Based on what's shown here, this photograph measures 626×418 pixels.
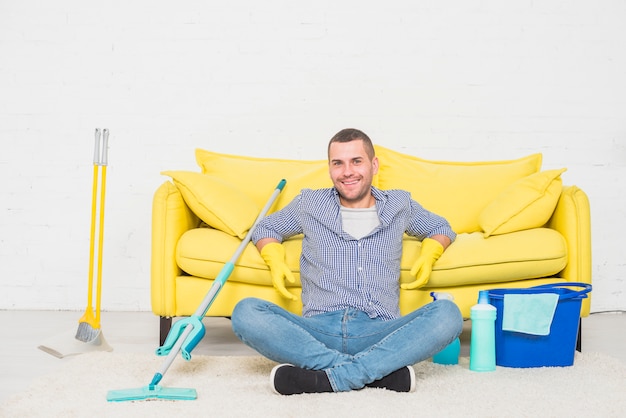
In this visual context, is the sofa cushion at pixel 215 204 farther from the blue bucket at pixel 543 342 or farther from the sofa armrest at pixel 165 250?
the blue bucket at pixel 543 342

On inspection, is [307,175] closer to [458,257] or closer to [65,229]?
[458,257]

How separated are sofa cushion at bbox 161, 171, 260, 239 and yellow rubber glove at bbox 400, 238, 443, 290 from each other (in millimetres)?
677

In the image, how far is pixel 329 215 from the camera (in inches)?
101

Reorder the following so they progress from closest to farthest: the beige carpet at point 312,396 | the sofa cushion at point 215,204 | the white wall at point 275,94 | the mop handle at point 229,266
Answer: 1. the beige carpet at point 312,396
2. the mop handle at point 229,266
3. the sofa cushion at point 215,204
4. the white wall at point 275,94

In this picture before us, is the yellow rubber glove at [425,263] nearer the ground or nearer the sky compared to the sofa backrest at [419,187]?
nearer the ground

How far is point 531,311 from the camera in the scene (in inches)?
101

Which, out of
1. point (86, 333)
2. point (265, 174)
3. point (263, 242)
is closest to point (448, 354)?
point (263, 242)

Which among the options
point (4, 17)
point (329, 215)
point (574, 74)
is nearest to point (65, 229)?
point (4, 17)

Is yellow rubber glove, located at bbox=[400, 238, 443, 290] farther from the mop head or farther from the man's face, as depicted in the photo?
the mop head

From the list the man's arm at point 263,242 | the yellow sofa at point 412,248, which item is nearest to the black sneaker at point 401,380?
the yellow sofa at point 412,248

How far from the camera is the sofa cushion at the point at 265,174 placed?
329cm

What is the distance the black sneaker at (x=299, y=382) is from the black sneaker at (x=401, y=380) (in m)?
0.17

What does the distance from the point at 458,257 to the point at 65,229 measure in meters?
2.25

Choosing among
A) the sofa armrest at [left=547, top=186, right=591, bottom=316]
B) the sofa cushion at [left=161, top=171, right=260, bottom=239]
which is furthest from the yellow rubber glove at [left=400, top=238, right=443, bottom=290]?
the sofa cushion at [left=161, top=171, right=260, bottom=239]
